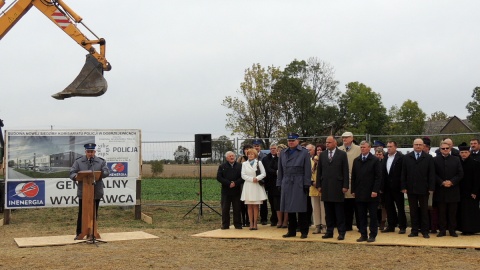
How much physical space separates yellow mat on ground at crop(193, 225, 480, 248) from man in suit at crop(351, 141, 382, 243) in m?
0.28

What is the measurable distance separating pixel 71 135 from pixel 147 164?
5055mm

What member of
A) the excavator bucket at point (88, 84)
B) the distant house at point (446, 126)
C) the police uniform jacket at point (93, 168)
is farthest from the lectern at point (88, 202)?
the distant house at point (446, 126)

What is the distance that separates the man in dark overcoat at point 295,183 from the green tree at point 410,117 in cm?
5269

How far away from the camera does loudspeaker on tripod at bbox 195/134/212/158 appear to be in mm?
14516

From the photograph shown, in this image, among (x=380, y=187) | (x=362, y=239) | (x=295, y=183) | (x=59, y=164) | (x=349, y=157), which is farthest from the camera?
(x=59, y=164)

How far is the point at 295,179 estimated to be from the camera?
10828 mm

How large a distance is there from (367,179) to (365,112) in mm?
49111

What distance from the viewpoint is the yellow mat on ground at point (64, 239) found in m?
10.4

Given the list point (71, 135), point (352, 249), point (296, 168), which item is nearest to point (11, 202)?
point (71, 135)

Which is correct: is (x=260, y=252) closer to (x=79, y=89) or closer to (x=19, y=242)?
(x=19, y=242)

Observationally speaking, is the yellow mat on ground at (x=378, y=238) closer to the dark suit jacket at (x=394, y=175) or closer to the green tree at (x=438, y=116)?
the dark suit jacket at (x=394, y=175)

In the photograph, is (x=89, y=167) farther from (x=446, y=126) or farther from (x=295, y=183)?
(x=446, y=126)

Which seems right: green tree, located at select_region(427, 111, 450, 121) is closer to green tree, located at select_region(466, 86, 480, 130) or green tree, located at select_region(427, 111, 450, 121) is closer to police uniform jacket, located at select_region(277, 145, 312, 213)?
green tree, located at select_region(466, 86, 480, 130)

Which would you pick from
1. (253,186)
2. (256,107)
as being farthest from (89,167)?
(256,107)
